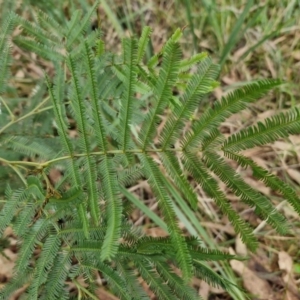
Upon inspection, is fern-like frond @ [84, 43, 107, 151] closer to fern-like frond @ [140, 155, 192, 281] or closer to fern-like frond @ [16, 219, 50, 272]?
fern-like frond @ [140, 155, 192, 281]

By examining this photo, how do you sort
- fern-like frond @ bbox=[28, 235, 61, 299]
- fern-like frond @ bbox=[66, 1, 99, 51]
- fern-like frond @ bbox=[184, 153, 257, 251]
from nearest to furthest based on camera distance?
fern-like frond @ bbox=[184, 153, 257, 251], fern-like frond @ bbox=[28, 235, 61, 299], fern-like frond @ bbox=[66, 1, 99, 51]

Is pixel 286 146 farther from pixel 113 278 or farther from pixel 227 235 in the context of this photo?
pixel 113 278

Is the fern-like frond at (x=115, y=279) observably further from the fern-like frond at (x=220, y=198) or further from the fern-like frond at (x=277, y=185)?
the fern-like frond at (x=277, y=185)

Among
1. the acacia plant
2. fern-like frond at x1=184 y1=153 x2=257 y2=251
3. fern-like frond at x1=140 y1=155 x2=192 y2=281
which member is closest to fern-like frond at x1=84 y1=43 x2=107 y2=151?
the acacia plant

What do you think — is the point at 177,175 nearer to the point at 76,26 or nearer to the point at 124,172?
the point at 124,172

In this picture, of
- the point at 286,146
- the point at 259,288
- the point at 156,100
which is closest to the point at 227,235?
the point at 259,288

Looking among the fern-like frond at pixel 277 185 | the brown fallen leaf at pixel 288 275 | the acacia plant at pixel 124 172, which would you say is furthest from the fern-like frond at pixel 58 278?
the brown fallen leaf at pixel 288 275

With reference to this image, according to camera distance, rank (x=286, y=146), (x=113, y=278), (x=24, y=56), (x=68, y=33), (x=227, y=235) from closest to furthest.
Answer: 1. (x=113, y=278)
2. (x=68, y=33)
3. (x=227, y=235)
4. (x=286, y=146)
5. (x=24, y=56)
